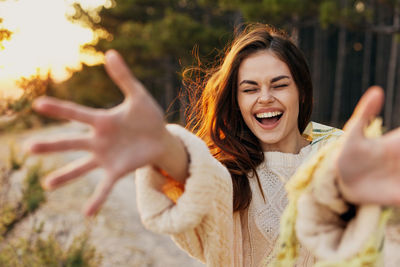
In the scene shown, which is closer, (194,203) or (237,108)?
(194,203)

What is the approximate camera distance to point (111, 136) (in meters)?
0.88

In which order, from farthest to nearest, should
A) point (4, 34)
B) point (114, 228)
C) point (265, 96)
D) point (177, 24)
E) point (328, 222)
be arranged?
point (177, 24) → point (114, 228) → point (4, 34) → point (265, 96) → point (328, 222)

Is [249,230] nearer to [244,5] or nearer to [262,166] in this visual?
[262,166]

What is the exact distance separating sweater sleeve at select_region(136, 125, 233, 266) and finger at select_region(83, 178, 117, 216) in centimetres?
31

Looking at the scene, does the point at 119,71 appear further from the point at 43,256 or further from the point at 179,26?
the point at 179,26

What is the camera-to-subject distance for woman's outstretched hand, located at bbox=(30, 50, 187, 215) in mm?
811

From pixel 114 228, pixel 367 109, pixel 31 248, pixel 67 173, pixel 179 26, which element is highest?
pixel 179 26

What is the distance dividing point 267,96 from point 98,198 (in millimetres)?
980

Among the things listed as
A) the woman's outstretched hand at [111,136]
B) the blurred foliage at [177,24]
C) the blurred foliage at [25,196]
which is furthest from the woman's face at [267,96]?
the blurred foliage at [25,196]

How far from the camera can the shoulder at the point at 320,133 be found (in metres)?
1.70

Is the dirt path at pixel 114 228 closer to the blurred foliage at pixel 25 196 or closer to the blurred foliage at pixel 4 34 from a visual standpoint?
the blurred foliage at pixel 25 196

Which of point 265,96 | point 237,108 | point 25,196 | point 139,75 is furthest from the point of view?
point 139,75

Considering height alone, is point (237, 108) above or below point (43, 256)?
above

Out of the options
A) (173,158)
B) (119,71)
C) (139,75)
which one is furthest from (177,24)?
(119,71)
